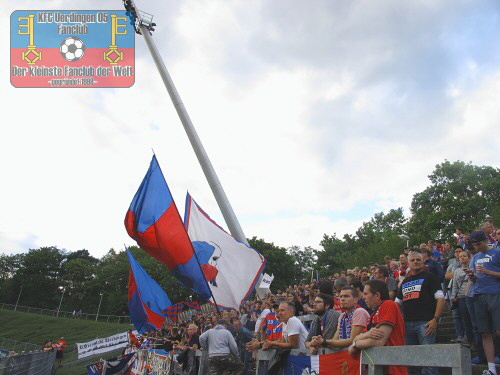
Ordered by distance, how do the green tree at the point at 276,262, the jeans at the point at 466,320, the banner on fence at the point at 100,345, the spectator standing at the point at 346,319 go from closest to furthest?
the spectator standing at the point at 346,319, the jeans at the point at 466,320, the banner on fence at the point at 100,345, the green tree at the point at 276,262

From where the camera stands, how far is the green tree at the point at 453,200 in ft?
139

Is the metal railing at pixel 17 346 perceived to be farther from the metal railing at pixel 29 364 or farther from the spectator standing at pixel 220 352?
the spectator standing at pixel 220 352

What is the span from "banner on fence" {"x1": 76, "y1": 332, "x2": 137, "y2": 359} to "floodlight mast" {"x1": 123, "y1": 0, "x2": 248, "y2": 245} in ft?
30.1

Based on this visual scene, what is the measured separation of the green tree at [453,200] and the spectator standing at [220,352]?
36.4 m

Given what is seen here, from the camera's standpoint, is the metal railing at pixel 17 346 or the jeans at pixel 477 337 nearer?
the jeans at pixel 477 337

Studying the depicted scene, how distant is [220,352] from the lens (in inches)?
332

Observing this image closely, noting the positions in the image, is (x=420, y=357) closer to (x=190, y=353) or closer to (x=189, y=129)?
(x=190, y=353)

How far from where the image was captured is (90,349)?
2034 centimetres

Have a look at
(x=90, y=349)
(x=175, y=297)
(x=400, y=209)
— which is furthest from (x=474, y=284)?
(x=400, y=209)

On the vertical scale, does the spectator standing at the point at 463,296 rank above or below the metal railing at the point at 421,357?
above

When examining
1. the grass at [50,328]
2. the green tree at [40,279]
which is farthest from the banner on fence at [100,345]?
the green tree at [40,279]

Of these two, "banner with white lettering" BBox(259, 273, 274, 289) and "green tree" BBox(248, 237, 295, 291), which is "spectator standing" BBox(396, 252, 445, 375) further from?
"green tree" BBox(248, 237, 295, 291)

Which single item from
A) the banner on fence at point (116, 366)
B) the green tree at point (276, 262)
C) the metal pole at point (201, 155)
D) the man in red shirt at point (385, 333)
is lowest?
the banner on fence at point (116, 366)

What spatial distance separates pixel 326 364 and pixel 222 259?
8408mm
